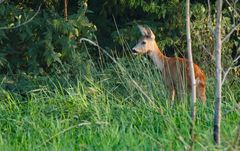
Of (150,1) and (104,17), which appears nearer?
(150,1)

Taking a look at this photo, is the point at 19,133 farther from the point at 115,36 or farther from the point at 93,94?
the point at 115,36

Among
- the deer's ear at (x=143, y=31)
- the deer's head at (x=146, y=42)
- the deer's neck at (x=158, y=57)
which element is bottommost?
the deer's neck at (x=158, y=57)

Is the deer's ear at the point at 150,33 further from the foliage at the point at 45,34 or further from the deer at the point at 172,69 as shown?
the foliage at the point at 45,34

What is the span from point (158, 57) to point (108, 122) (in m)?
4.15

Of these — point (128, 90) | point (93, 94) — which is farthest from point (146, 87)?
point (93, 94)

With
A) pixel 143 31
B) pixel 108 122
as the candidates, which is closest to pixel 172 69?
pixel 143 31

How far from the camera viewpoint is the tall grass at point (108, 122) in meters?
6.88

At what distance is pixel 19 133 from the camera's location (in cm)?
774

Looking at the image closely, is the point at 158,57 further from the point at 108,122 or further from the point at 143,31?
the point at 108,122

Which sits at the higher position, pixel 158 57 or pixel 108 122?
pixel 108 122

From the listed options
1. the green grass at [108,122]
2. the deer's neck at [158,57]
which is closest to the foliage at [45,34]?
the deer's neck at [158,57]

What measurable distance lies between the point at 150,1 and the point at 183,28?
73 centimetres

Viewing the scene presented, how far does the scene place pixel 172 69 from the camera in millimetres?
11141

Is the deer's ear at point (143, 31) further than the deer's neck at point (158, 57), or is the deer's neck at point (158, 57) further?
the deer's ear at point (143, 31)
